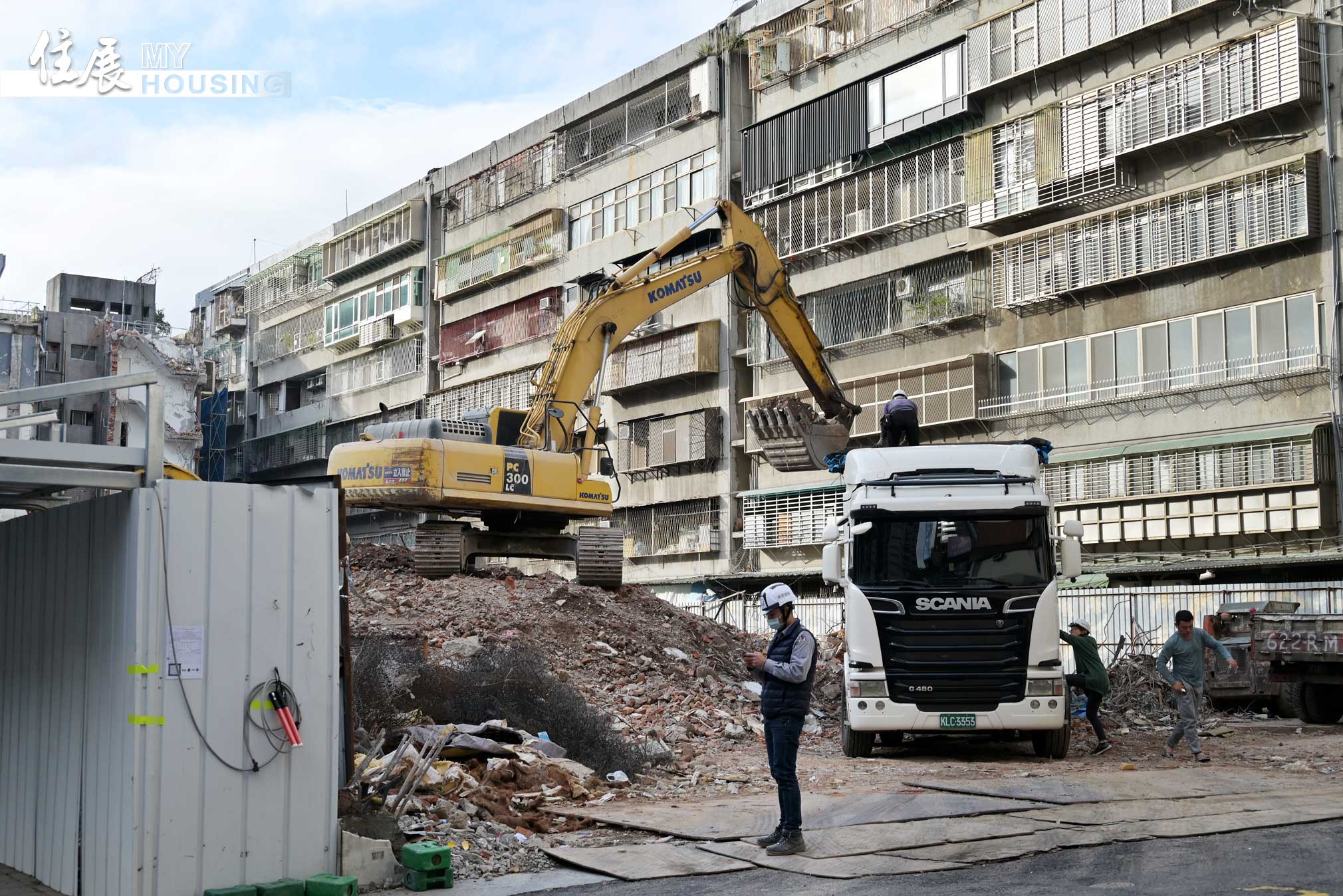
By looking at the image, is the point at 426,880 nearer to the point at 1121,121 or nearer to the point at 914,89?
the point at 1121,121

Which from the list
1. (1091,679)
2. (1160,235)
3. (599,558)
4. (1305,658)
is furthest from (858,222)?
(1091,679)

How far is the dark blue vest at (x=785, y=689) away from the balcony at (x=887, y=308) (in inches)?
1064

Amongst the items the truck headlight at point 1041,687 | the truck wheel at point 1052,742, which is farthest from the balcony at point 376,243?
the truck headlight at point 1041,687

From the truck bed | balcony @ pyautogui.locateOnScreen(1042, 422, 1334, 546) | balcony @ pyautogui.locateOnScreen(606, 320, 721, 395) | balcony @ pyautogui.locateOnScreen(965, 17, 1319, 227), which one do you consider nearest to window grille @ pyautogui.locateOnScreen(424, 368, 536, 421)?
balcony @ pyautogui.locateOnScreen(606, 320, 721, 395)

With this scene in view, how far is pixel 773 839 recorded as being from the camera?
34.2 ft

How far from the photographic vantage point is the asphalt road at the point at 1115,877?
28.8 ft

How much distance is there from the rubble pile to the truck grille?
2738 millimetres

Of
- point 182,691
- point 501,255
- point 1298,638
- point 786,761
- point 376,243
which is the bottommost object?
point 786,761

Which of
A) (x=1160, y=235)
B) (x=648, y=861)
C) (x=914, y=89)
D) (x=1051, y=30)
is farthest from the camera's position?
(x=914, y=89)

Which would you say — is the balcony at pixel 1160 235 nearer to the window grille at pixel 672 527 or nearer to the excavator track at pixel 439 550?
the window grille at pixel 672 527

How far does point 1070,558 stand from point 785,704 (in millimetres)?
6593

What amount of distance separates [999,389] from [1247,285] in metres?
7.26

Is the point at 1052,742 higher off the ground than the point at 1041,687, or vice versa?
the point at 1041,687

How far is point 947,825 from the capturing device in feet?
36.5
